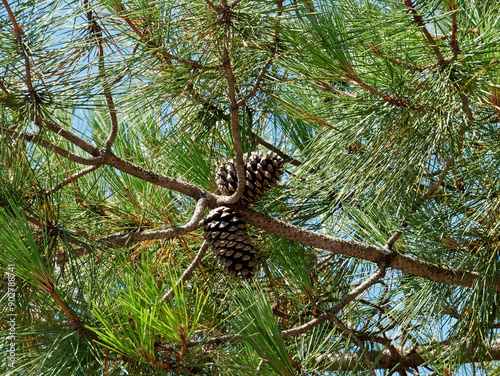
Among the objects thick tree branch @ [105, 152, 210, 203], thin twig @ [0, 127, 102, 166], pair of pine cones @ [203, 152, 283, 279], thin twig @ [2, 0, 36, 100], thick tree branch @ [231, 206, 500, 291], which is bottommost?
thick tree branch @ [231, 206, 500, 291]

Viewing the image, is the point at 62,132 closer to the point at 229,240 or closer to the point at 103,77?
the point at 103,77

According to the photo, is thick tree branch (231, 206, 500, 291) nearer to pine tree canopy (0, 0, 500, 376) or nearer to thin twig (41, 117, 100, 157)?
pine tree canopy (0, 0, 500, 376)

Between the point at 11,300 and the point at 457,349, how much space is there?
2.83 ft

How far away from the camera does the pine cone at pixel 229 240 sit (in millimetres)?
1045

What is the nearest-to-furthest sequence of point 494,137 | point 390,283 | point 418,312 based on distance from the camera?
point 494,137, point 418,312, point 390,283

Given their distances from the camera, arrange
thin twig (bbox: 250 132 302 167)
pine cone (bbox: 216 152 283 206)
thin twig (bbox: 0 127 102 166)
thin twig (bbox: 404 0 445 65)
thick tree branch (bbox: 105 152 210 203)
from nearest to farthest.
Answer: thin twig (bbox: 404 0 445 65)
thin twig (bbox: 0 127 102 166)
thick tree branch (bbox: 105 152 210 203)
pine cone (bbox: 216 152 283 206)
thin twig (bbox: 250 132 302 167)

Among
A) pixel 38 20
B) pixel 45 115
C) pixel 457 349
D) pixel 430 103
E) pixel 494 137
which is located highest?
pixel 38 20

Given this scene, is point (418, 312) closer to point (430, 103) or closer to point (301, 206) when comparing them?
point (301, 206)

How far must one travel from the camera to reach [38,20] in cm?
84

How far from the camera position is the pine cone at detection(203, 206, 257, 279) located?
1.04 metres

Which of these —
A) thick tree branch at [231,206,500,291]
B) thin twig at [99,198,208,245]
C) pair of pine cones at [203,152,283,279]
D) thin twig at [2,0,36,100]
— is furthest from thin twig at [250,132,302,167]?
thin twig at [2,0,36,100]

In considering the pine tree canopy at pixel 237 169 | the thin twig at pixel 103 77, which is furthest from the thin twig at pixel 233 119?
the thin twig at pixel 103 77

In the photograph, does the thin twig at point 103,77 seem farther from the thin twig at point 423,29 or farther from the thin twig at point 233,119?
the thin twig at point 423,29

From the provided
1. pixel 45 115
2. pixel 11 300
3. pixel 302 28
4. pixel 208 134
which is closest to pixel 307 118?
pixel 302 28
